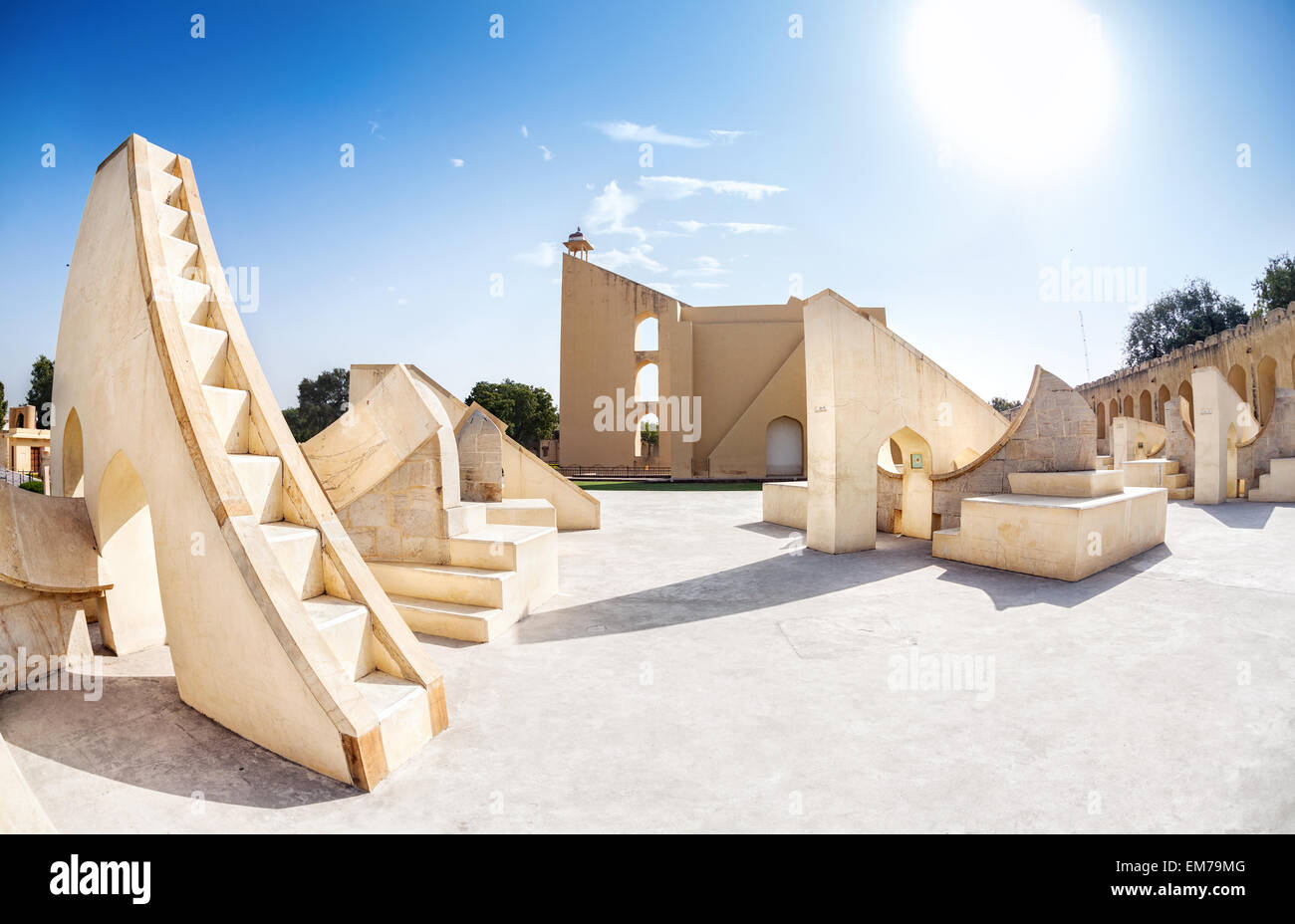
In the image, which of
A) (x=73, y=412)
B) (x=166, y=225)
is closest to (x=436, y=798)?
(x=166, y=225)

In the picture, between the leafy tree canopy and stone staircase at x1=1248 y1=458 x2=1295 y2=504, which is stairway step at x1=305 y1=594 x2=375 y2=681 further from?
the leafy tree canopy

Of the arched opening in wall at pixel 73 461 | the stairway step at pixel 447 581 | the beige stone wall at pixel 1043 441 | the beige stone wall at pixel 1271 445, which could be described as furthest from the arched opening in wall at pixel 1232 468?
the arched opening in wall at pixel 73 461

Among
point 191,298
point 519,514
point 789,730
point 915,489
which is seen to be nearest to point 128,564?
point 191,298

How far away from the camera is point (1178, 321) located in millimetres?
43031

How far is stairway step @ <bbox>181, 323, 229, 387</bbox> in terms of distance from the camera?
394cm

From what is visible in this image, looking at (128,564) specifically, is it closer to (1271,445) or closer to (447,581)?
(447,581)

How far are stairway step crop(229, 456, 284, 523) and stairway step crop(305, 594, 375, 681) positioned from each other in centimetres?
66

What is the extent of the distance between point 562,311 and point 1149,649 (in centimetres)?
2834

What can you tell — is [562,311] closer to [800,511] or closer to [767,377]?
[767,377]

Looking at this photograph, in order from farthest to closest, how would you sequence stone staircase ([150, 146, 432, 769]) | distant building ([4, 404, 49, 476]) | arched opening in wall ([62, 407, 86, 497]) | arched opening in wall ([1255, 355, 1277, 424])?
arched opening in wall ([1255, 355, 1277, 424]), distant building ([4, 404, 49, 476]), arched opening in wall ([62, 407, 86, 497]), stone staircase ([150, 146, 432, 769])

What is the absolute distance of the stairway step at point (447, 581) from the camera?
568 cm

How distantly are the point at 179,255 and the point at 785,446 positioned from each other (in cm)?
2715

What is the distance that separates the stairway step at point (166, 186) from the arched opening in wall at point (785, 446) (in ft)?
86.0

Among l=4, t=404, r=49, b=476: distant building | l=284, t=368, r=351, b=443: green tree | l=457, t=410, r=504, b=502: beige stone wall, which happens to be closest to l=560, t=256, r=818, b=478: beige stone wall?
l=457, t=410, r=504, b=502: beige stone wall
